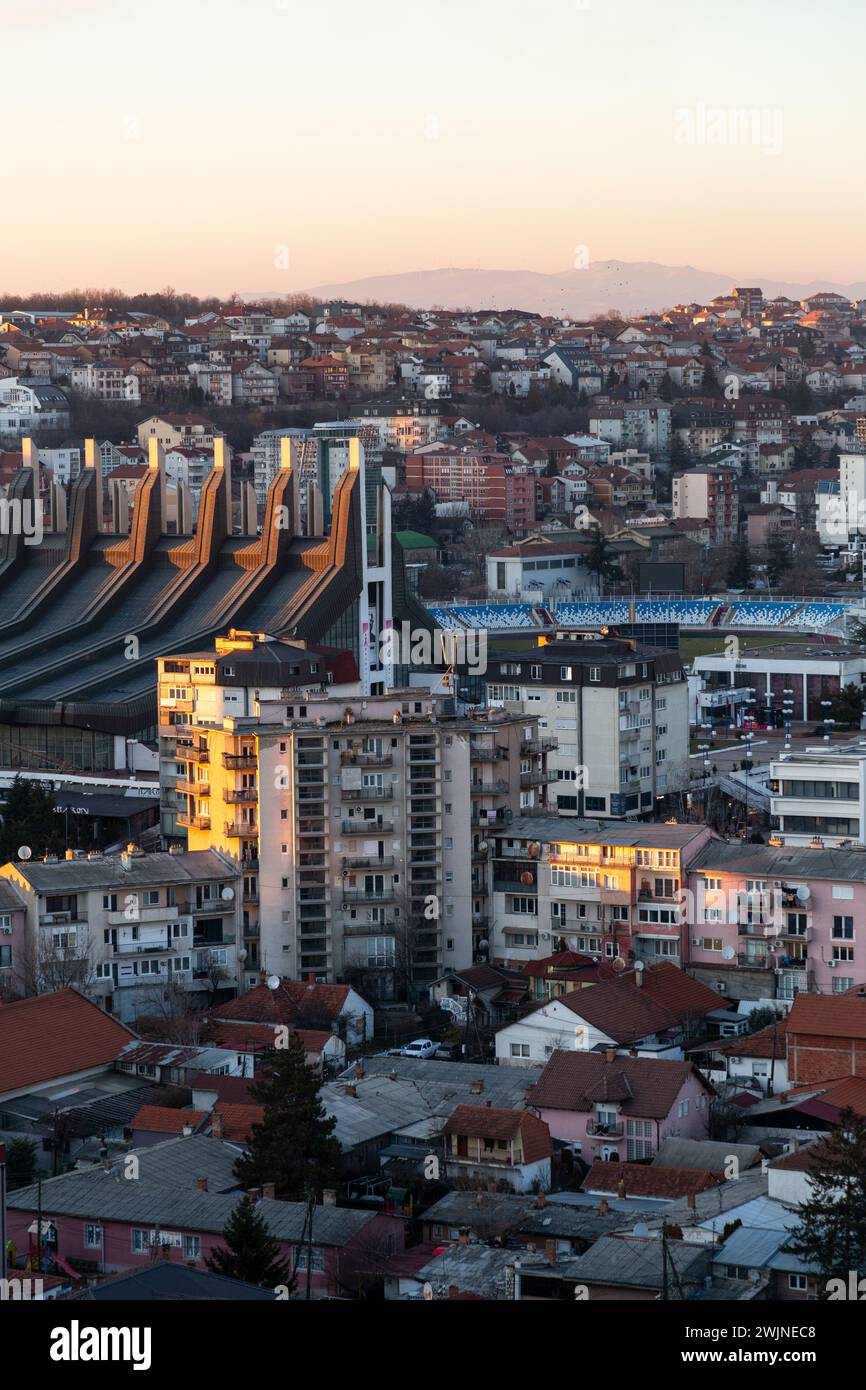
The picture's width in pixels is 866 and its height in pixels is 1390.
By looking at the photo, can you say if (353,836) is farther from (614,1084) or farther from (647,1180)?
(647,1180)

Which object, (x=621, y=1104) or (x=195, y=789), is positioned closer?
(x=621, y=1104)

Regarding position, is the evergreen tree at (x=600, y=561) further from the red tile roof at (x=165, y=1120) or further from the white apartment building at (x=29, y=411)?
the red tile roof at (x=165, y=1120)

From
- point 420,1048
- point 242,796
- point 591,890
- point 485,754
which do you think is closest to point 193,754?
point 242,796

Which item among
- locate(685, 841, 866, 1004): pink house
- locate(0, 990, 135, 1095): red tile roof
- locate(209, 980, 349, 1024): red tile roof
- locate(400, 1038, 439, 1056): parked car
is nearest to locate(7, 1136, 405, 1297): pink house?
locate(0, 990, 135, 1095): red tile roof

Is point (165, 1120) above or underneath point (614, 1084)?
underneath

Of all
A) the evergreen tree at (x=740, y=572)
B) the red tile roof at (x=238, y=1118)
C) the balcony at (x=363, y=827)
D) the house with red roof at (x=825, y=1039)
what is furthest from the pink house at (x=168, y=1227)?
the evergreen tree at (x=740, y=572)

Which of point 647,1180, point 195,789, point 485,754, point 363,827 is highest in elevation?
point 485,754

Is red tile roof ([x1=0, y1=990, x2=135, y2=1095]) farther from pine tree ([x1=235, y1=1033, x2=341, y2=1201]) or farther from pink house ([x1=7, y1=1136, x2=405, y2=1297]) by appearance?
pink house ([x1=7, y1=1136, x2=405, y2=1297])
